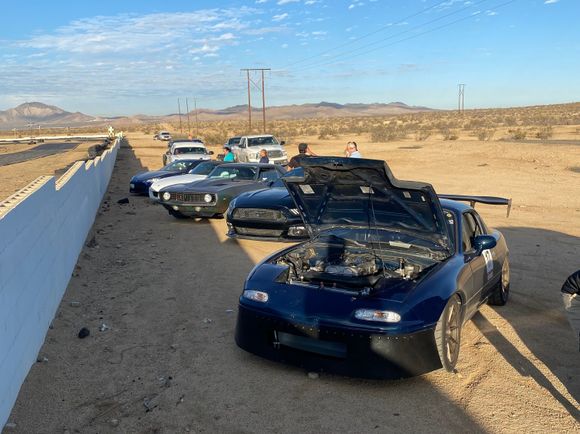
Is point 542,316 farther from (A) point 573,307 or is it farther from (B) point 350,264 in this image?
(B) point 350,264

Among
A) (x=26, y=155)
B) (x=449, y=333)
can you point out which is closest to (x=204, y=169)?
(x=449, y=333)

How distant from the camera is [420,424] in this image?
368 cm

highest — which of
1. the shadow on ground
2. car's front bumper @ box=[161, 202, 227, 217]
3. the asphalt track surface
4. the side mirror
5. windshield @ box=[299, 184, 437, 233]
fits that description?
windshield @ box=[299, 184, 437, 233]

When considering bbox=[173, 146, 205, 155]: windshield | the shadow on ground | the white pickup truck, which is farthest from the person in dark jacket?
bbox=[173, 146, 205, 155]: windshield

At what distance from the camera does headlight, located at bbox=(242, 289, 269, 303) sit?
449cm

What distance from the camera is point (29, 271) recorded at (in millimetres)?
4609

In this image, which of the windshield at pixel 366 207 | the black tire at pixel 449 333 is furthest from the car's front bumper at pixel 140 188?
the black tire at pixel 449 333

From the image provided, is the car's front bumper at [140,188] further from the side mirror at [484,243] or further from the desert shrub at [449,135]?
the desert shrub at [449,135]

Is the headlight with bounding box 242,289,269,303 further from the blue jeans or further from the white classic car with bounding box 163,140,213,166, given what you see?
the white classic car with bounding box 163,140,213,166

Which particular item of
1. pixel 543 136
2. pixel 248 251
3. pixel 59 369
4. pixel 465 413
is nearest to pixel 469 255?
pixel 465 413

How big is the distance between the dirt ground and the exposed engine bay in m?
0.78

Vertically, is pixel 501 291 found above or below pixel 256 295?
below

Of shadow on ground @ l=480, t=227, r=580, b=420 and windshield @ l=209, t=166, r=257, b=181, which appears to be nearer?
shadow on ground @ l=480, t=227, r=580, b=420

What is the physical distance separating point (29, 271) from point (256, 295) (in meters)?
1.92
